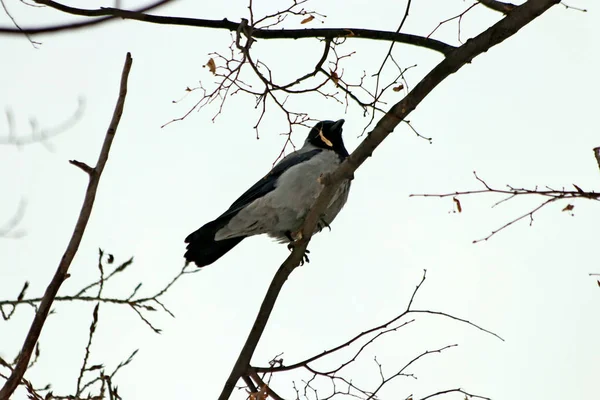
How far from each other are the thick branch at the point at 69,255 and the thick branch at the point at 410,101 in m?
1.82

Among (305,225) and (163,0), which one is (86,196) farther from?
(305,225)

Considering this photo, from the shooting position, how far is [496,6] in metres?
4.66

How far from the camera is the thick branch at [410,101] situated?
4109 millimetres

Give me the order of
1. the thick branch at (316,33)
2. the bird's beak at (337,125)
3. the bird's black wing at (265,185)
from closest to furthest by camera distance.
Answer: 1. the thick branch at (316,33)
2. the bird's black wing at (265,185)
3. the bird's beak at (337,125)

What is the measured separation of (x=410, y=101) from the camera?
4234 millimetres

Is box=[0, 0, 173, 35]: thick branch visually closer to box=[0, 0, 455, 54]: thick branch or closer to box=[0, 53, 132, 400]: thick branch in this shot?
box=[0, 53, 132, 400]: thick branch

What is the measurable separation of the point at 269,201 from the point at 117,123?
4.15 m

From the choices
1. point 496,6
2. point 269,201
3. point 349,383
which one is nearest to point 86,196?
point 349,383

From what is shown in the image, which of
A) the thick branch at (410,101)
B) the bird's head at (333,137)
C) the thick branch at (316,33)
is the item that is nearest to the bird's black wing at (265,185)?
the bird's head at (333,137)

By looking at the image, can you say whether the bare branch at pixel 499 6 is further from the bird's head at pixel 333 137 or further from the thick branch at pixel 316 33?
the bird's head at pixel 333 137

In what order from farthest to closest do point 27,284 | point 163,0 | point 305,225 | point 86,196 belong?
point 305,225
point 27,284
point 86,196
point 163,0

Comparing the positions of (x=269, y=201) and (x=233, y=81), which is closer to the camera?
(x=233, y=81)

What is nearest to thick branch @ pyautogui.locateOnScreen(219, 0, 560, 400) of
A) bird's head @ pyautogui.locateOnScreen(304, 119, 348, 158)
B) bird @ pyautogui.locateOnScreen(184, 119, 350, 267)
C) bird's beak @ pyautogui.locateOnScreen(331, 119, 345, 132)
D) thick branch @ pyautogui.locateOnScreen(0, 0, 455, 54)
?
thick branch @ pyautogui.locateOnScreen(0, 0, 455, 54)

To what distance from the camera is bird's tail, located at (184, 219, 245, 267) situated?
24.3 ft
